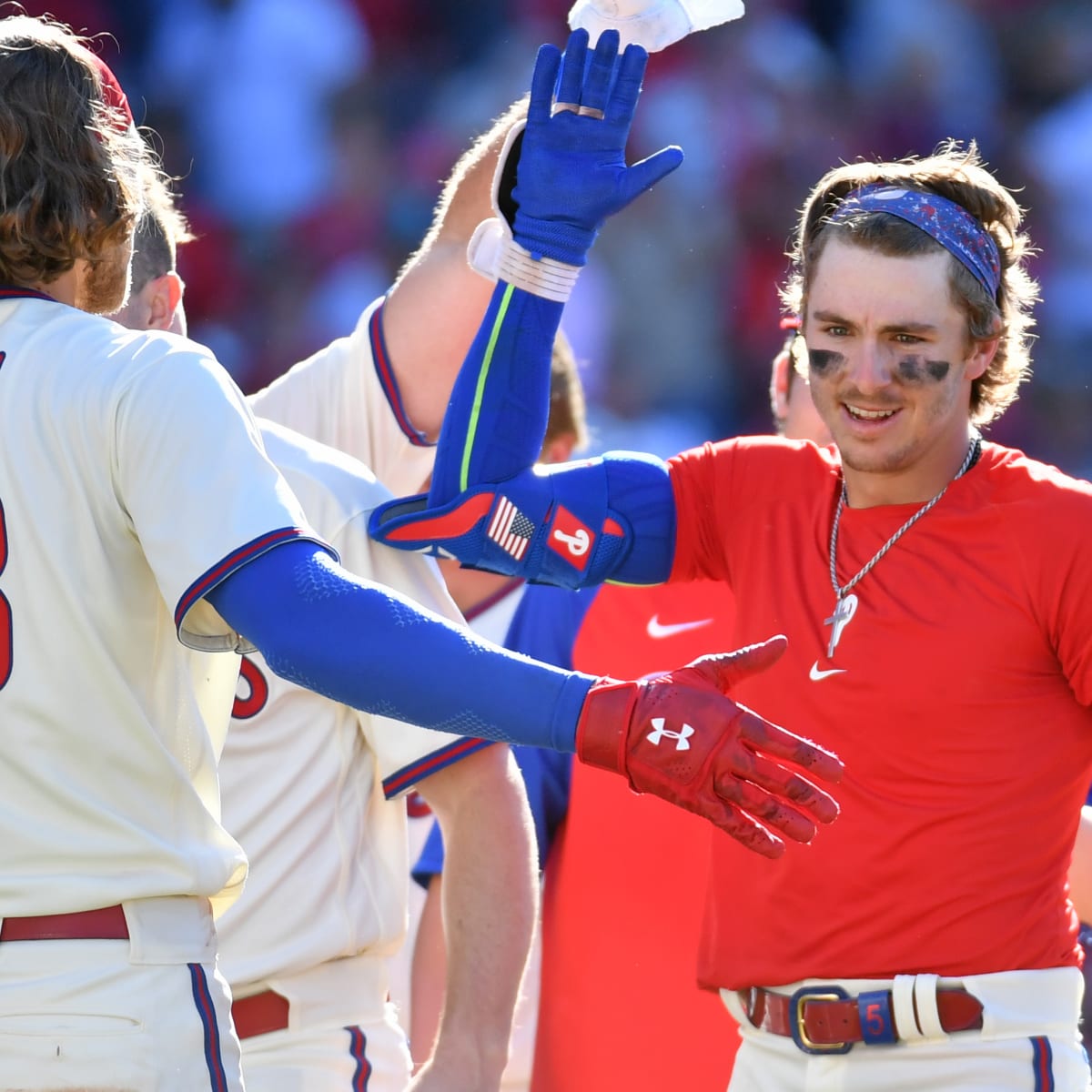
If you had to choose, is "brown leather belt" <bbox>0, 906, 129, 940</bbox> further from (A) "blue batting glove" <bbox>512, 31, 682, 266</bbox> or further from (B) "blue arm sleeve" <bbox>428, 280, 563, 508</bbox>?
(A) "blue batting glove" <bbox>512, 31, 682, 266</bbox>

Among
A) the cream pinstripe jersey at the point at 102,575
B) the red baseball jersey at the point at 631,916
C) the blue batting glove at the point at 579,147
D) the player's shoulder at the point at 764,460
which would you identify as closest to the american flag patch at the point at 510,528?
the player's shoulder at the point at 764,460

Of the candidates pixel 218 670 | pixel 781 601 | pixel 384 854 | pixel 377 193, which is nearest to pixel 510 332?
pixel 781 601

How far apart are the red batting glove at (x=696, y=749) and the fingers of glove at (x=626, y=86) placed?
1268 mm

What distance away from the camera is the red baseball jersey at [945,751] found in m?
2.33

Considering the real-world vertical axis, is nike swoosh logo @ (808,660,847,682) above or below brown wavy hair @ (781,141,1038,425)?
below

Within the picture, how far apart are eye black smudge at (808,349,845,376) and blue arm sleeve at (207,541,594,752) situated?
118cm

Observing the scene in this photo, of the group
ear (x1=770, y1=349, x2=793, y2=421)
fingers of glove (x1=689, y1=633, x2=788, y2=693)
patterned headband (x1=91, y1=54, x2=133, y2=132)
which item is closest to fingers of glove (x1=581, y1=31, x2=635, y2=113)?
patterned headband (x1=91, y1=54, x2=133, y2=132)

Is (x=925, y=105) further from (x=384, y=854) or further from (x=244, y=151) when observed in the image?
(x=384, y=854)

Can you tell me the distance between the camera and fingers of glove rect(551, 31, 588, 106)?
2.50 meters

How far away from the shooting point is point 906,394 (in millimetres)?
2473

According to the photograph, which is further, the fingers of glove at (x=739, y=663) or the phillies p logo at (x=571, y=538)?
the phillies p logo at (x=571, y=538)

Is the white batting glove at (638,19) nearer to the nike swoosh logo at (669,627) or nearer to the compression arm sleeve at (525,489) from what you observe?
the compression arm sleeve at (525,489)

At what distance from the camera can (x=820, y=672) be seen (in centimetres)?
244

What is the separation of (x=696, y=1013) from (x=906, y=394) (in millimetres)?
1305
